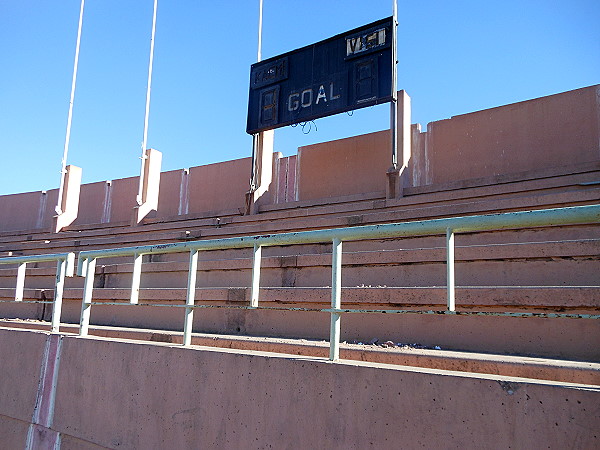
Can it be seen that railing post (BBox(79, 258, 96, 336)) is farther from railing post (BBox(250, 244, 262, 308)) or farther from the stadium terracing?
railing post (BBox(250, 244, 262, 308))

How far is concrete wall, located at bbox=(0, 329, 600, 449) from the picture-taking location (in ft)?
6.83

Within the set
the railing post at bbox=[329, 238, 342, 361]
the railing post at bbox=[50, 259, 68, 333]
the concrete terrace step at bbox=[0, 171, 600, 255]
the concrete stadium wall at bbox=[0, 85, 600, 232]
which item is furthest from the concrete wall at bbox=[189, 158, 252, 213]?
the railing post at bbox=[329, 238, 342, 361]

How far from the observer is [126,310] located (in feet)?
24.3

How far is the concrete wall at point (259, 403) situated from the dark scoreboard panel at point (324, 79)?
859 centimetres

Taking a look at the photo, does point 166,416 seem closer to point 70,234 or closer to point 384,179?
point 384,179

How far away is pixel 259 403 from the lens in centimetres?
290

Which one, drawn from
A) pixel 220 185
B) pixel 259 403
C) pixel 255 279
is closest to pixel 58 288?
pixel 255 279

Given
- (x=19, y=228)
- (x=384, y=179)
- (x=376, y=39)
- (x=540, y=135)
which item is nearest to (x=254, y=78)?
(x=376, y=39)

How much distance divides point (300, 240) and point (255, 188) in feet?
33.6

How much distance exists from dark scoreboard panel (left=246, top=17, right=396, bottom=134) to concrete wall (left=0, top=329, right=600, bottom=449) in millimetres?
8593

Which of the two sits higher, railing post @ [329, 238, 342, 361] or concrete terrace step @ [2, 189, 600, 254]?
concrete terrace step @ [2, 189, 600, 254]

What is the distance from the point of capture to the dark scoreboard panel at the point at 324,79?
11.2 metres

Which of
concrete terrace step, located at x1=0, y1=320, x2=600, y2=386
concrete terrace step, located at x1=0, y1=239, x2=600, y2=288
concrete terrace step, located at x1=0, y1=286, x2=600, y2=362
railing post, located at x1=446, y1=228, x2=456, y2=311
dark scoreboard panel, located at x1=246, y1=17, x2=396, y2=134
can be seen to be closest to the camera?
railing post, located at x1=446, y1=228, x2=456, y2=311

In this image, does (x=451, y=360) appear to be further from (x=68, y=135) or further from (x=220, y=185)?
(x=68, y=135)
